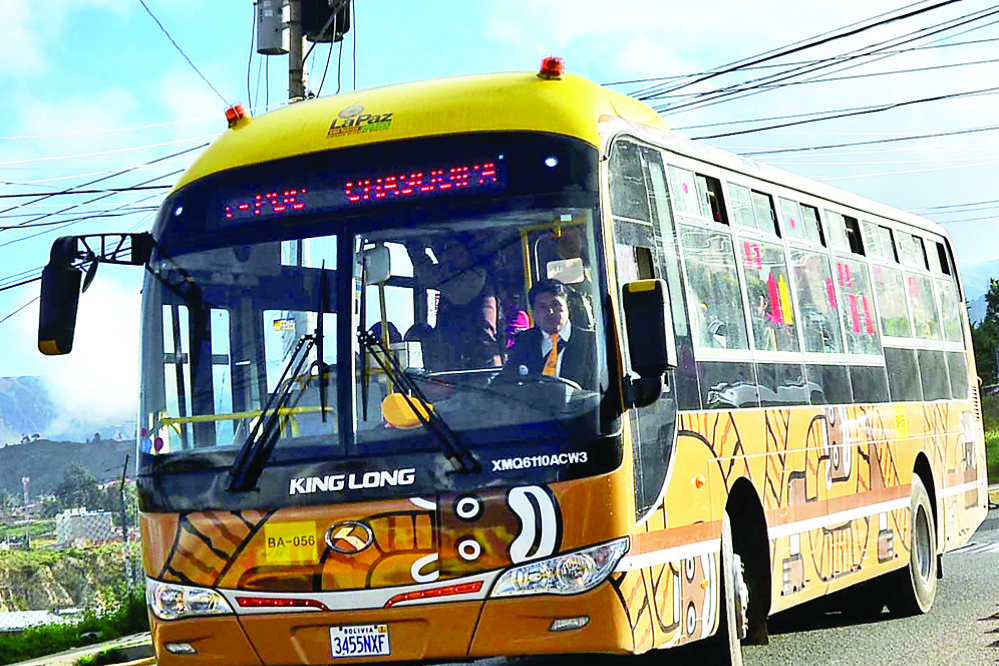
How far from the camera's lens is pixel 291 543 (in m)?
8.14

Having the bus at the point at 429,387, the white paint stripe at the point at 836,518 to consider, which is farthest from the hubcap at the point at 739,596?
the white paint stripe at the point at 836,518

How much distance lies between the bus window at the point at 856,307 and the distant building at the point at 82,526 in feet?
175

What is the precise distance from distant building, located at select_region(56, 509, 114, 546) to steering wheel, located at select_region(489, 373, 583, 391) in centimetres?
5729

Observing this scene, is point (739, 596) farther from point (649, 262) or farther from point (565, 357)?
point (565, 357)

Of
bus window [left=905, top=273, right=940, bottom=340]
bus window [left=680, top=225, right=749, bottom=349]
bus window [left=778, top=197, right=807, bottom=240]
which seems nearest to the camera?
bus window [left=680, top=225, right=749, bottom=349]

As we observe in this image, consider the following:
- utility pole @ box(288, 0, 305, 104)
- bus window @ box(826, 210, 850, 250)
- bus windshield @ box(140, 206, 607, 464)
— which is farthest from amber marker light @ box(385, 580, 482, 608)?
utility pole @ box(288, 0, 305, 104)

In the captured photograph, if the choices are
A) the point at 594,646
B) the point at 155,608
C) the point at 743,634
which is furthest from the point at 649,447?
the point at 155,608

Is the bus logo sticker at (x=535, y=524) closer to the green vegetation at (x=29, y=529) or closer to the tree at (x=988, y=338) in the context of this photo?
the tree at (x=988, y=338)

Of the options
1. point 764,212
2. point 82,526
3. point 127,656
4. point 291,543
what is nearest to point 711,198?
point 764,212

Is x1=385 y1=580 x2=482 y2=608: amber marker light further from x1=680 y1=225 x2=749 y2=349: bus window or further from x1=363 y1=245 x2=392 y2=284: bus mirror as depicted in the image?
x1=680 y1=225 x2=749 y2=349: bus window

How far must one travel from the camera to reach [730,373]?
991 centimetres

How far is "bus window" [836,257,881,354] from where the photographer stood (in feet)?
41.3

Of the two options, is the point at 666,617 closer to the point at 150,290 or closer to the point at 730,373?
the point at 730,373

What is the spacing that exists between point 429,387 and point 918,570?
7218 mm
